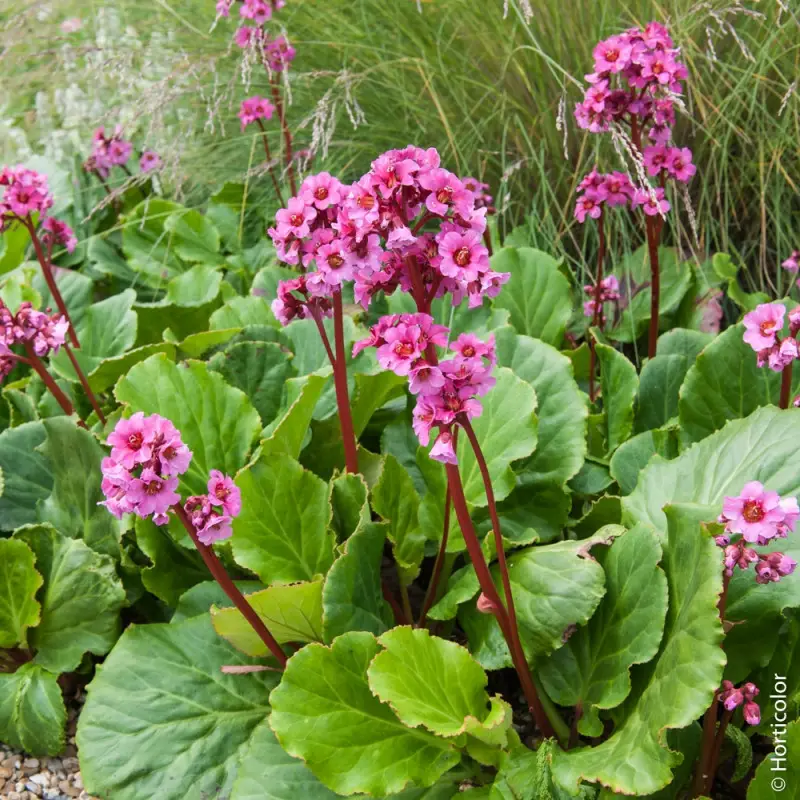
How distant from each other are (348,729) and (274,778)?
0.14 metres

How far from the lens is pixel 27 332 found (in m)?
1.49

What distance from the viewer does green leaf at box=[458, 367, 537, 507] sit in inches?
56.3

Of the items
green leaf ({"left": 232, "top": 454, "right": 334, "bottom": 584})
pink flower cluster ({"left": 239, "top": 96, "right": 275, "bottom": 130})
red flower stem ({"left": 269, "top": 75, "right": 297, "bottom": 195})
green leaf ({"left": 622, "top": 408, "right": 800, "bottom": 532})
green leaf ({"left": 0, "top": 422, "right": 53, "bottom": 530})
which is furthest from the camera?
pink flower cluster ({"left": 239, "top": 96, "right": 275, "bottom": 130})

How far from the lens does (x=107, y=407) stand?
197 centimetres

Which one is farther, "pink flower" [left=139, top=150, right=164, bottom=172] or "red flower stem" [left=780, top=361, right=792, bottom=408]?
"pink flower" [left=139, top=150, right=164, bottom=172]

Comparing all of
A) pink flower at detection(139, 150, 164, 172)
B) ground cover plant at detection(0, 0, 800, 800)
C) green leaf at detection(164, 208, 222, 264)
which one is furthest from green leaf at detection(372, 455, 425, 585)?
pink flower at detection(139, 150, 164, 172)

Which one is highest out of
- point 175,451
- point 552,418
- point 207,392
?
point 175,451

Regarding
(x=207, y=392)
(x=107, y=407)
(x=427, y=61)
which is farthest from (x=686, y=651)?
(x=427, y=61)

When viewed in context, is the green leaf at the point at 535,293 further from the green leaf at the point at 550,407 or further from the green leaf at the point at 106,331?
the green leaf at the point at 106,331

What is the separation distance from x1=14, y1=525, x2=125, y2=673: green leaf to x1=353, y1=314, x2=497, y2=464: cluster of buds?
815 millimetres

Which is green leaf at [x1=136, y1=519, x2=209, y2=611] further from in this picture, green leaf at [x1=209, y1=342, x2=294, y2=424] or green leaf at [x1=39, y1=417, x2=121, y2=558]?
green leaf at [x1=209, y1=342, x2=294, y2=424]

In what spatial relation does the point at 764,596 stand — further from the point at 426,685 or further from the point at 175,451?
the point at 175,451

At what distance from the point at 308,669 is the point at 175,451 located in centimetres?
36

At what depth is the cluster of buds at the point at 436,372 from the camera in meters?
0.93
